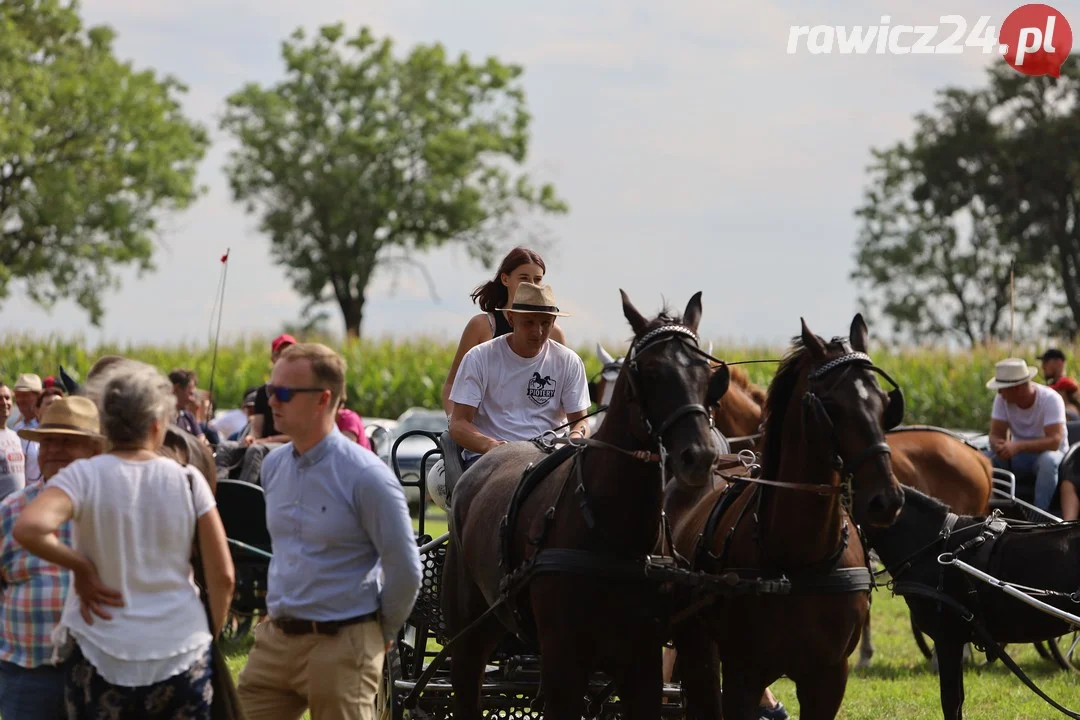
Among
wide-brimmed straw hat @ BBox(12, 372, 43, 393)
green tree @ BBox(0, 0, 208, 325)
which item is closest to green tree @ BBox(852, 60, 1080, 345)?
green tree @ BBox(0, 0, 208, 325)

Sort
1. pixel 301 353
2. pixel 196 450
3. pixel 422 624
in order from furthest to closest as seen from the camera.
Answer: pixel 422 624
pixel 196 450
pixel 301 353

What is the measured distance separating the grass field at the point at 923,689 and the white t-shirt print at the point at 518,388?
9.73ft

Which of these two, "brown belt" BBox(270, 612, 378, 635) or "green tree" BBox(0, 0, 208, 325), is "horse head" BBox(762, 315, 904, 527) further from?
"green tree" BBox(0, 0, 208, 325)

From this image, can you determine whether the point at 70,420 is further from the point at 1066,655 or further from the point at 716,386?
the point at 1066,655

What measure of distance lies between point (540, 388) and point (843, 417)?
5.88 ft

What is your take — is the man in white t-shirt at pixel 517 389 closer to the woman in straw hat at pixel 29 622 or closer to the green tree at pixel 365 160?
the woman in straw hat at pixel 29 622

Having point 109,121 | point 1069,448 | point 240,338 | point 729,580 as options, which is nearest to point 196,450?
point 729,580

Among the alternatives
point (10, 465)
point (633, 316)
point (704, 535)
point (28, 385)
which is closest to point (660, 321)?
point (633, 316)

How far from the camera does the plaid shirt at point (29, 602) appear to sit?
444cm

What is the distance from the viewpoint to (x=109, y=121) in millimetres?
42000

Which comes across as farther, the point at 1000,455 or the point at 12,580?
the point at 1000,455

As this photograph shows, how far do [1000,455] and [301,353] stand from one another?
8.25 meters

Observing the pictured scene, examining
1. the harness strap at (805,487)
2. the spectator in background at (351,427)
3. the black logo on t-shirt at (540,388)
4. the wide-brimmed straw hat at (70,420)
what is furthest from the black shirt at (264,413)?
the wide-brimmed straw hat at (70,420)

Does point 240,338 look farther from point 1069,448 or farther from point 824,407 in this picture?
point 824,407
